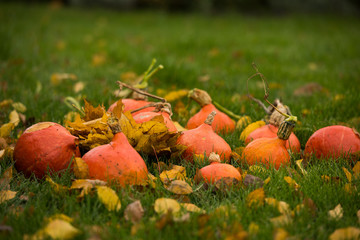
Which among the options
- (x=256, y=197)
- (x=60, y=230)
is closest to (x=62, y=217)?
(x=60, y=230)

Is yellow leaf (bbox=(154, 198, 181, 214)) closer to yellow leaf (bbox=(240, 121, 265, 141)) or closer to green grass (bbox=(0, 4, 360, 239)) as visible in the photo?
green grass (bbox=(0, 4, 360, 239))

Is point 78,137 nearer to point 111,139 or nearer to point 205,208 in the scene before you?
point 111,139

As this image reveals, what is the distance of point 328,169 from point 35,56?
384cm

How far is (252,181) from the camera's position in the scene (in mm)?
1592

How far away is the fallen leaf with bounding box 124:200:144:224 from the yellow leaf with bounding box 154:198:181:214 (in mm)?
60

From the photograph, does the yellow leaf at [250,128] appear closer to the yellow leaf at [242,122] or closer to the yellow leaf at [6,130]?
the yellow leaf at [242,122]

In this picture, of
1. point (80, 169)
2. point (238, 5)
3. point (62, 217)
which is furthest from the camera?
point (238, 5)

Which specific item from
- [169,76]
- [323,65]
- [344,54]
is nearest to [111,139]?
[169,76]

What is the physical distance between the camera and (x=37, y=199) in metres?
1.46

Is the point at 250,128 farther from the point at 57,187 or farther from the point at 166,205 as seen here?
the point at 57,187

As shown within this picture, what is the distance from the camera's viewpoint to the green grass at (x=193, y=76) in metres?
1.36

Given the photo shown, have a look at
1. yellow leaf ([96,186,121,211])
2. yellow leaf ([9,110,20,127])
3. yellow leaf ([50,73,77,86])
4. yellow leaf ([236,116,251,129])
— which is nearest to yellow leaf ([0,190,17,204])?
yellow leaf ([96,186,121,211])

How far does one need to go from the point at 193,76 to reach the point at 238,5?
8992mm

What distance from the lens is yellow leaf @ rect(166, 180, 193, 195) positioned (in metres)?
1.53
